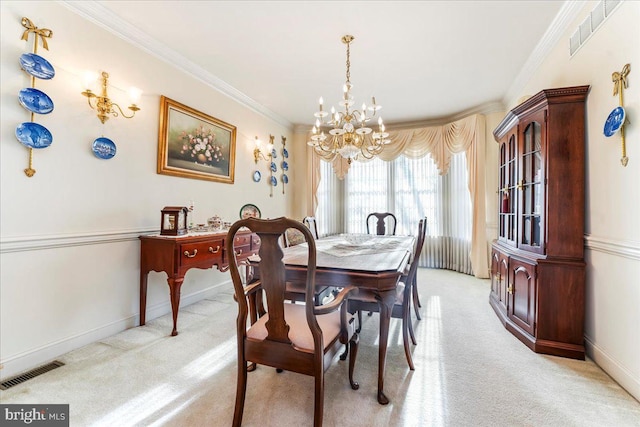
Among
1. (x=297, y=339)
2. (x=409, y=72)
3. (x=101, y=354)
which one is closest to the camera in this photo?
(x=297, y=339)

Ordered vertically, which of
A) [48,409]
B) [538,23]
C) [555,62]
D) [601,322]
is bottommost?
[48,409]

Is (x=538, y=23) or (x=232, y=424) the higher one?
(x=538, y=23)

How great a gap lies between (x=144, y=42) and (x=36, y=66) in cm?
102

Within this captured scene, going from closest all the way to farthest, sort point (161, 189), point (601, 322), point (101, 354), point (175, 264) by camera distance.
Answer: point (601, 322) < point (101, 354) < point (175, 264) < point (161, 189)

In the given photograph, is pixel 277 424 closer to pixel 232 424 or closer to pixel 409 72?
pixel 232 424

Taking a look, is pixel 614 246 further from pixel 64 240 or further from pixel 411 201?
pixel 64 240

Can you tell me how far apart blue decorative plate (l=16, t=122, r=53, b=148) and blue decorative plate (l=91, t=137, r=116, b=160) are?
0.99 ft

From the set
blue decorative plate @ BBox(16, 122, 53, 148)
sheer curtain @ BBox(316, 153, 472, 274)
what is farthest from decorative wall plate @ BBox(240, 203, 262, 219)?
blue decorative plate @ BBox(16, 122, 53, 148)

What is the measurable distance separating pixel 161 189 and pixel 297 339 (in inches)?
91.0

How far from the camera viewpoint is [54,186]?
2045 millimetres

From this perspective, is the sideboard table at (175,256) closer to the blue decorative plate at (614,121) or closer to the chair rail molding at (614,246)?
the chair rail molding at (614,246)

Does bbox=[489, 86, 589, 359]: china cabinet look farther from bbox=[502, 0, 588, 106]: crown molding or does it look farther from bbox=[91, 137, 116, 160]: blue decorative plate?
bbox=[91, 137, 116, 160]: blue decorative plate

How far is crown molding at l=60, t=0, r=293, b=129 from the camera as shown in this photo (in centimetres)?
219

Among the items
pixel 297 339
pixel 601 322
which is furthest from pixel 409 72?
pixel 297 339
